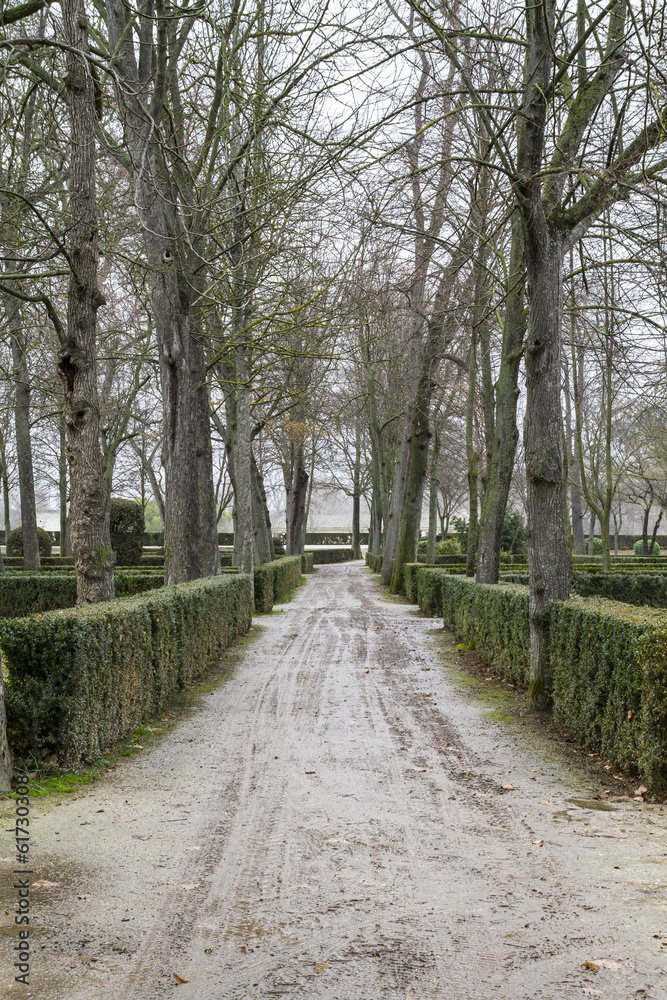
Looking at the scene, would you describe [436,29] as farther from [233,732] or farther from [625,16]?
[233,732]

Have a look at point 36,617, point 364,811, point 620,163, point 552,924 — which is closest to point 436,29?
point 620,163

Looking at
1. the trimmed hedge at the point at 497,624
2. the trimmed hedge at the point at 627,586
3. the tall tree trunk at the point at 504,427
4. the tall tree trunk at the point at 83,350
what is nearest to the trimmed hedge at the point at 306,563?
the trimmed hedge at the point at 627,586

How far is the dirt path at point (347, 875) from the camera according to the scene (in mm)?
3025

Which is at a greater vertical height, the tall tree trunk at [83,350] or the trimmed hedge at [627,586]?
the tall tree trunk at [83,350]

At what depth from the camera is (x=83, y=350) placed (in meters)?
8.15

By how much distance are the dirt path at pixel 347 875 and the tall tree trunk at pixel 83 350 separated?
7.78 feet

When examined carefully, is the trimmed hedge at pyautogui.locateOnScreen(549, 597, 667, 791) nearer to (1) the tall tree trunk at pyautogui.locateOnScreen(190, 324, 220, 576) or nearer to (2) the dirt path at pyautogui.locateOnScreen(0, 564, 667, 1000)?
(2) the dirt path at pyautogui.locateOnScreen(0, 564, 667, 1000)

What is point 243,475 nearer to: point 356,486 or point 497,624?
point 497,624

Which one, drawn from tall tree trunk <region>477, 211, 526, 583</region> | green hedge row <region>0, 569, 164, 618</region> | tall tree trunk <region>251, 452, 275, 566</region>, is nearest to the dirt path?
tall tree trunk <region>477, 211, 526, 583</region>

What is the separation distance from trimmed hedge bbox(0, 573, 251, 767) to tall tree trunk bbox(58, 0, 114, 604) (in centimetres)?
89

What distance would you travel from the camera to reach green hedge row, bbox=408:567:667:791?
5062mm

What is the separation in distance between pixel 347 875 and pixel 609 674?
2891 mm

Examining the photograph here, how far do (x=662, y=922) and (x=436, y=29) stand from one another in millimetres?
6650

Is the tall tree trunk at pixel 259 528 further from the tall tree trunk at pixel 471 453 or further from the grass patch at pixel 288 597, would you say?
the tall tree trunk at pixel 471 453
